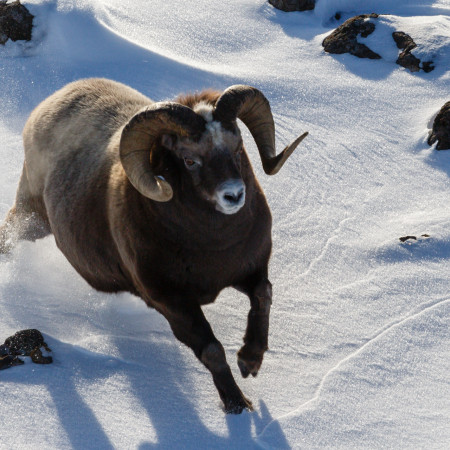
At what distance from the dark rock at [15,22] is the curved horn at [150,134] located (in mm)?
8031

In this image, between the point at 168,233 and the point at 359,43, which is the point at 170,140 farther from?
the point at 359,43

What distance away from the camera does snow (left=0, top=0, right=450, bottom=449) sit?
538 cm

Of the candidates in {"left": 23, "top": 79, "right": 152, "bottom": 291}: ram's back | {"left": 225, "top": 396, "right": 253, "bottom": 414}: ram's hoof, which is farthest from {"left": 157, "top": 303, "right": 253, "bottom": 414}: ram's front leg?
{"left": 23, "top": 79, "right": 152, "bottom": 291}: ram's back

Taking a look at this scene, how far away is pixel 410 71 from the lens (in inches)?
448

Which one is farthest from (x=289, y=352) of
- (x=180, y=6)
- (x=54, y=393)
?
(x=180, y=6)

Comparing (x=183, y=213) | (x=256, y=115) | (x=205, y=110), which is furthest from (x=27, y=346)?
(x=256, y=115)

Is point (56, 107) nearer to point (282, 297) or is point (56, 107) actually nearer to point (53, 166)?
point (53, 166)

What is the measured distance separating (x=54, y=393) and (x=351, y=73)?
24.2ft

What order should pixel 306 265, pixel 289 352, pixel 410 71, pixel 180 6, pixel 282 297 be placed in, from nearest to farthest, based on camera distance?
1. pixel 289 352
2. pixel 282 297
3. pixel 306 265
4. pixel 410 71
5. pixel 180 6

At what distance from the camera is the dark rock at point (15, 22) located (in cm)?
1270

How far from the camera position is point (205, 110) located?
17.9 ft

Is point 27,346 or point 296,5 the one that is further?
point 296,5

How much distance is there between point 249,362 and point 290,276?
1827 mm

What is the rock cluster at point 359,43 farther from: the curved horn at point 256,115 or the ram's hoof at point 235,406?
the ram's hoof at point 235,406
